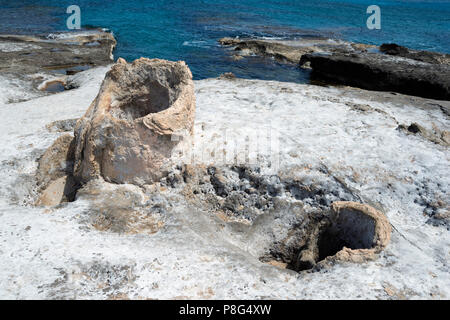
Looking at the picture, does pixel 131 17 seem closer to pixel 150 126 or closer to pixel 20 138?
pixel 20 138

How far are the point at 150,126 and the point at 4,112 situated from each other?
5.33 metres

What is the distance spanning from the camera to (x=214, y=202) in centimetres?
518

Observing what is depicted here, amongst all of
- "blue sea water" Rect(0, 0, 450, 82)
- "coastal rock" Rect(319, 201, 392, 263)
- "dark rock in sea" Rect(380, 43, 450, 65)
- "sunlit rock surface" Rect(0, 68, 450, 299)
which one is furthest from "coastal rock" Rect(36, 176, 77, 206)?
"dark rock in sea" Rect(380, 43, 450, 65)

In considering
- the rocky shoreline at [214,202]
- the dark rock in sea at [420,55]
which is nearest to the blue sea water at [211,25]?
the dark rock in sea at [420,55]

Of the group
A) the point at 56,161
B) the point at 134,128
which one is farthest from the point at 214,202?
the point at 56,161

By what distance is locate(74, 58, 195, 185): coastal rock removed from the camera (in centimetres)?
494

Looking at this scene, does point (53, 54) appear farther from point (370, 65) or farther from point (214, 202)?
point (370, 65)

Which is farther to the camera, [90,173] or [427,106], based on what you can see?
[427,106]

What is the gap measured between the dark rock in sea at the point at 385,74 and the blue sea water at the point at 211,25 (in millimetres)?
1169

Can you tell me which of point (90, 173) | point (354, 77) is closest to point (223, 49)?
point (354, 77)

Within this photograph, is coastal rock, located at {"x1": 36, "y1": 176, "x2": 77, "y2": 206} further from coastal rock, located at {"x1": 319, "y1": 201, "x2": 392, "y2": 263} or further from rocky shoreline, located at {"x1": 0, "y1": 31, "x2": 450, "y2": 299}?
coastal rock, located at {"x1": 319, "y1": 201, "x2": 392, "y2": 263}

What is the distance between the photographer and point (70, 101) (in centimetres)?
887

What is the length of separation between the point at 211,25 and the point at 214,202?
2339cm

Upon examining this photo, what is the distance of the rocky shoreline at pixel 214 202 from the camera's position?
142 inches
